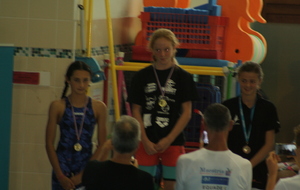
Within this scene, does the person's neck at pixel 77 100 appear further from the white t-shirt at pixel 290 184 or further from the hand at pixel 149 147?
the white t-shirt at pixel 290 184

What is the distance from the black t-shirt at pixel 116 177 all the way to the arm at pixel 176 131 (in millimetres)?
1158

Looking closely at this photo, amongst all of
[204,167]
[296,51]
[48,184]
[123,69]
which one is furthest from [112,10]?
[204,167]

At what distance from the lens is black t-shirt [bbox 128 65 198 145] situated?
425 cm

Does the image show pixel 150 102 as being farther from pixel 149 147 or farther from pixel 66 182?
pixel 66 182

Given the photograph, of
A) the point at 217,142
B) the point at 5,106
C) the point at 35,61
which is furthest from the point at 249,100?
the point at 5,106

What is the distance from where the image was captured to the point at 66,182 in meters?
4.03

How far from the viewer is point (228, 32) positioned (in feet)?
19.5

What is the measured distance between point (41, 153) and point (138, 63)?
1.28 meters

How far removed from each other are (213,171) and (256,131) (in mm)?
1000

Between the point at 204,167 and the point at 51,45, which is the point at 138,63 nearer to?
the point at 51,45

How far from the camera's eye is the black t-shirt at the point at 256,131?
4.05 m

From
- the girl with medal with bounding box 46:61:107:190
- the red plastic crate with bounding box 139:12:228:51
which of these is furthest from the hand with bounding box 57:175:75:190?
the red plastic crate with bounding box 139:12:228:51

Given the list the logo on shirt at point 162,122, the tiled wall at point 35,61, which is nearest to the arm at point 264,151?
the logo on shirt at point 162,122

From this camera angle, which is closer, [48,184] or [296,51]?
[48,184]
